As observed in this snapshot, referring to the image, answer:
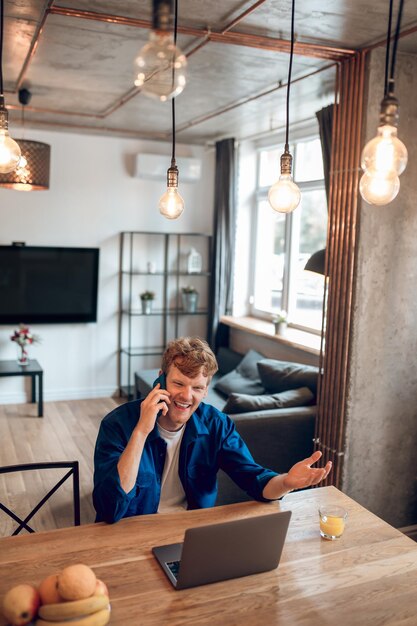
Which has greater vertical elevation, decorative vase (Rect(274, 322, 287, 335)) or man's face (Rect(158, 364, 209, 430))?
man's face (Rect(158, 364, 209, 430))

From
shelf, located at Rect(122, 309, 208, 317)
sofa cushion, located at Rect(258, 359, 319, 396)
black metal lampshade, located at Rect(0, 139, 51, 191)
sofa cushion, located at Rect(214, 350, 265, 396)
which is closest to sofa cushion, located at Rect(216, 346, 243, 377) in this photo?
sofa cushion, located at Rect(214, 350, 265, 396)

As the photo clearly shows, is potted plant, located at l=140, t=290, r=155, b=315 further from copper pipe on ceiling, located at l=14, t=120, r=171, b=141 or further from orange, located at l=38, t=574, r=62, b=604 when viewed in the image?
orange, located at l=38, t=574, r=62, b=604

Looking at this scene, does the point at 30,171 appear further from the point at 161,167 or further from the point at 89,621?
the point at 89,621

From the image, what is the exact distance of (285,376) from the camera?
469 cm

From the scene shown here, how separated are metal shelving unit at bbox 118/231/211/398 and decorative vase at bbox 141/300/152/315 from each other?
3cm

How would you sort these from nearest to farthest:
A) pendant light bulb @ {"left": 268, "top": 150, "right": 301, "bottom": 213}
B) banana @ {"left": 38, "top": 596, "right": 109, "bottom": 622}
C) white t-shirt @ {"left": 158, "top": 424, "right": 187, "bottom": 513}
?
banana @ {"left": 38, "top": 596, "right": 109, "bottom": 622} < pendant light bulb @ {"left": 268, "top": 150, "right": 301, "bottom": 213} < white t-shirt @ {"left": 158, "top": 424, "right": 187, "bottom": 513}

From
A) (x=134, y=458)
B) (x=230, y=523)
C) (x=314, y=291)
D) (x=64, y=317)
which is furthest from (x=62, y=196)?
(x=230, y=523)

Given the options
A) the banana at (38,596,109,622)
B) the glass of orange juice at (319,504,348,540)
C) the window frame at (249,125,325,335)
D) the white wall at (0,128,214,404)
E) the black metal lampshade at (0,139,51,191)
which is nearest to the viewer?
the banana at (38,596,109,622)

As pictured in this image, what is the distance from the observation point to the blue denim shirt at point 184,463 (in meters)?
2.06

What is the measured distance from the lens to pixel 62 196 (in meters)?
6.45

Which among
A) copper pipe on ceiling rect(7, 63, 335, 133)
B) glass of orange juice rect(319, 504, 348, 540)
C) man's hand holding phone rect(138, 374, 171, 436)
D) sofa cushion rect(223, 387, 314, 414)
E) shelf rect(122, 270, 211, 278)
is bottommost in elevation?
sofa cushion rect(223, 387, 314, 414)

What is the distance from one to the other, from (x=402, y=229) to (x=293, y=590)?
2344mm

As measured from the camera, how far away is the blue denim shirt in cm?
206

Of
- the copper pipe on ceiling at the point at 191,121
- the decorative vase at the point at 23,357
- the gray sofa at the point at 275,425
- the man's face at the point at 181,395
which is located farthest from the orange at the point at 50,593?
the decorative vase at the point at 23,357
